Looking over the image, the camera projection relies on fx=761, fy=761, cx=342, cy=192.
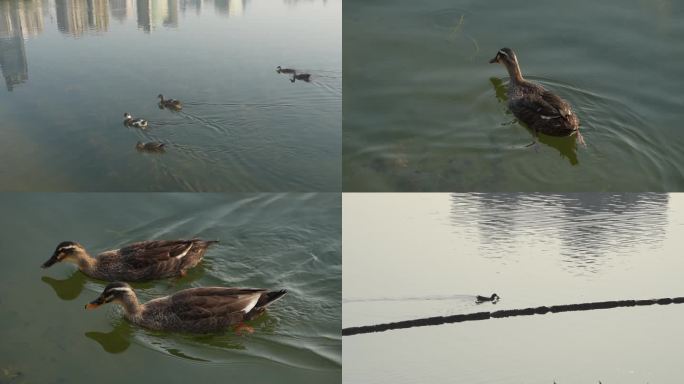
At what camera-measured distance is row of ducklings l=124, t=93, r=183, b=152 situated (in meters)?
6.30

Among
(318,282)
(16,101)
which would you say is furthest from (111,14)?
(318,282)

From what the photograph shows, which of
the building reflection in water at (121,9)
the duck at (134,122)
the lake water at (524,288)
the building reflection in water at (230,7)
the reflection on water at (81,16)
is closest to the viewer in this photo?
the lake water at (524,288)

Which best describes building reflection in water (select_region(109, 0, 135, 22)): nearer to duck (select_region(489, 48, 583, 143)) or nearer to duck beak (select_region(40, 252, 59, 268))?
duck beak (select_region(40, 252, 59, 268))

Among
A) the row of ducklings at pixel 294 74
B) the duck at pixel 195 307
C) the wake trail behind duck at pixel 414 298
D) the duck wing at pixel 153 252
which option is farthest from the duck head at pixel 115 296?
the row of ducklings at pixel 294 74

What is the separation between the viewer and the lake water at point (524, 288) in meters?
4.57

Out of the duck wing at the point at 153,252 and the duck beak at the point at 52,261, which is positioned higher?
the duck wing at the point at 153,252

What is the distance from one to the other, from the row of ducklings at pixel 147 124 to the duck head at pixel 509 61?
9.70 ft

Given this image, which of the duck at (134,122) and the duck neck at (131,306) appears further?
the duck at (134,122)

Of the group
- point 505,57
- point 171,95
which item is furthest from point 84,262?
point 505,57

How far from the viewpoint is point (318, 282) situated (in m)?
5.34

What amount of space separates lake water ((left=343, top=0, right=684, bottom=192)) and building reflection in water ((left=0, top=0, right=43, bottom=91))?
132 inches

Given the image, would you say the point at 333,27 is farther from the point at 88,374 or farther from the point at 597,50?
the point at 88,374

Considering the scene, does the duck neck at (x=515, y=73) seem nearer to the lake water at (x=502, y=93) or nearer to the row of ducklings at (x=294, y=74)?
the lake water at (x=502, y=93)

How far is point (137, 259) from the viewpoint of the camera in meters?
5.52
